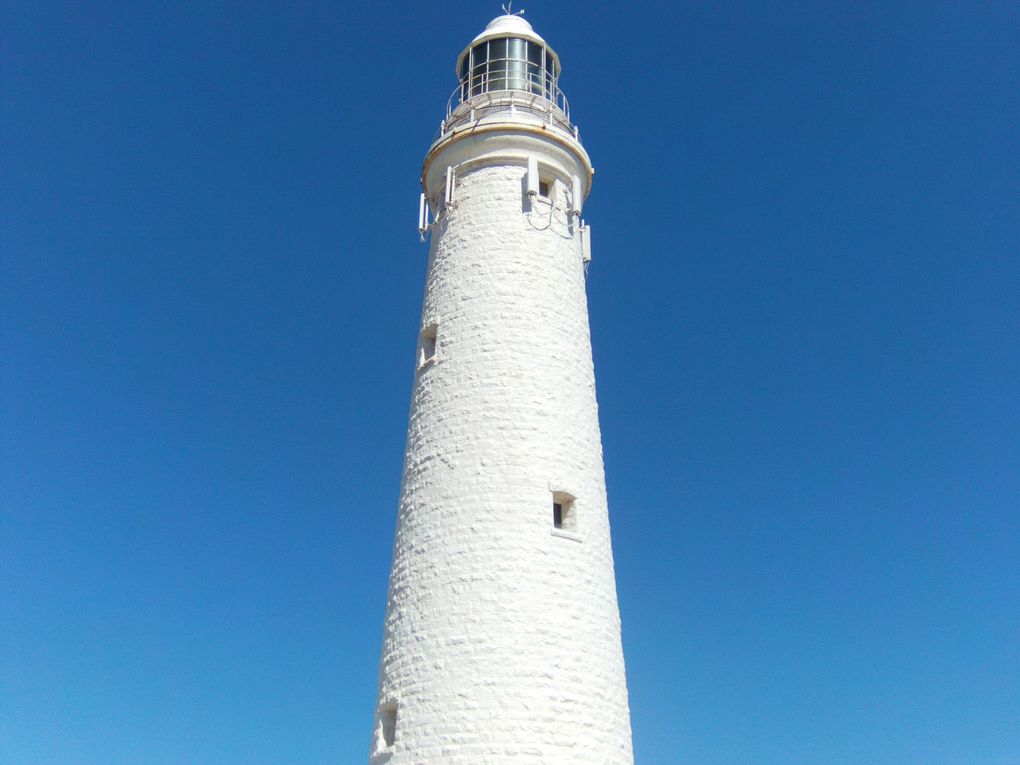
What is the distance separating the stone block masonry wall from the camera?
16406 millimetres

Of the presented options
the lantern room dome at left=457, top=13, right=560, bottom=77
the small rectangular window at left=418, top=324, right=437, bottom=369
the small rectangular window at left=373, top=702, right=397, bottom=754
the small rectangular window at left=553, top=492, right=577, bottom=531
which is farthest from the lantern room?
the small rectangular window at left=373, top=702, right=397, bottom=754

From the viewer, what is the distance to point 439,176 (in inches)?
923

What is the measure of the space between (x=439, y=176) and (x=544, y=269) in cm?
423

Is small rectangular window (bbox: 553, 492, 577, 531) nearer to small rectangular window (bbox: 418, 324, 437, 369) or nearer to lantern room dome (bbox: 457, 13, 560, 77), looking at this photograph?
small rectangular window (bbox: 418, 324, 437, 369)

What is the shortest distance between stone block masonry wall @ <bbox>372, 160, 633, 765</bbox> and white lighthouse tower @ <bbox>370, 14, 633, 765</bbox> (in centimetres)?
3

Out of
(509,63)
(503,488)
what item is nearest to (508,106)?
(509,63)

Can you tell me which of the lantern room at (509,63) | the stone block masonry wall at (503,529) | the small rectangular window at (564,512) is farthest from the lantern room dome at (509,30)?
the small rectangular window at (564,512)

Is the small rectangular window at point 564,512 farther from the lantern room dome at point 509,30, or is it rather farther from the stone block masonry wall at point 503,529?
the lantern room dome at point 509,30

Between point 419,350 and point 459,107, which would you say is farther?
point 459,107

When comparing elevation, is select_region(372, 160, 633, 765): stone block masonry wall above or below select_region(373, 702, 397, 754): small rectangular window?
above

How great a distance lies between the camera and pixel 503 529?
17.7 metres

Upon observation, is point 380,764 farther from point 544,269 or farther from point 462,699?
point 544,269

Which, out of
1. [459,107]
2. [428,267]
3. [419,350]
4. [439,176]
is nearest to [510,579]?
[419,350]

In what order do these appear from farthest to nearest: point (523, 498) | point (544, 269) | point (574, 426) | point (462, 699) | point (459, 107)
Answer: point (459, 107), point (544, 269), point (574, 426), point (523, 498), point (462, 699)
